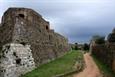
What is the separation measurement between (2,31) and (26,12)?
2.88 m

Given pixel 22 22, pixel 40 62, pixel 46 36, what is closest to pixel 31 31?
pixel 22 22

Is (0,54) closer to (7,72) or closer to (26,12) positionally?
(7,72)

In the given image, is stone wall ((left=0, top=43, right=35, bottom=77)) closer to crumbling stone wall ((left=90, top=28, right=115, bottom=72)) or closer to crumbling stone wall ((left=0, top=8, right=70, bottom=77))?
crumbling stone wall ((left=0, top=8, right=70, bottom=77))

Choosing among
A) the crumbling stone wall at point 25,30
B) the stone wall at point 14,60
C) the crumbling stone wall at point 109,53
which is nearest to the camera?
the stone wall at point 14,60

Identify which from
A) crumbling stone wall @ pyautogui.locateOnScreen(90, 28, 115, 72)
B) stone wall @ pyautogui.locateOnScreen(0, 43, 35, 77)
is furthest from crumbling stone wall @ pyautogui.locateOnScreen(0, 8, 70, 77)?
crumbling stone wall @ pyautogui.locateOnScreen(90, 28, 115, 72)

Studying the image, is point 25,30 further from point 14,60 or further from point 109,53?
point 109,53

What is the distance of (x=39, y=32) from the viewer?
24438 millimetres

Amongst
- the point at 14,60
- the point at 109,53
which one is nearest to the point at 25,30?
the point at 14,60

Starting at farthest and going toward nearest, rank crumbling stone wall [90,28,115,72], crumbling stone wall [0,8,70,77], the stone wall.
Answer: crumbling stone wall [0,8,70,77], crumbling stone wall [90,28,115,72], the stone wall

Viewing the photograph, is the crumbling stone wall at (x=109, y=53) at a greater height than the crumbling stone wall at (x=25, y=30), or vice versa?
the crumbling stone wall at (x=25, y=30)

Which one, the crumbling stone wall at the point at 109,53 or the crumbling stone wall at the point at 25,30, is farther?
the crumbling stone wall at the point at 25,30

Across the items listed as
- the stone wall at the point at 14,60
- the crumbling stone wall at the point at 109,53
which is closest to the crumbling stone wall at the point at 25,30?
the stone wall at the point at 14,60

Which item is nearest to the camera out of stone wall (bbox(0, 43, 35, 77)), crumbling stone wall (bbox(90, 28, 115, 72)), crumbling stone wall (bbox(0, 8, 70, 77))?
stone wall (bbox(0, 43, 35, 77))

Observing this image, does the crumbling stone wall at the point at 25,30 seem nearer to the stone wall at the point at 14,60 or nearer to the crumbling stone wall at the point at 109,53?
the stone wall at the point at 14,60
